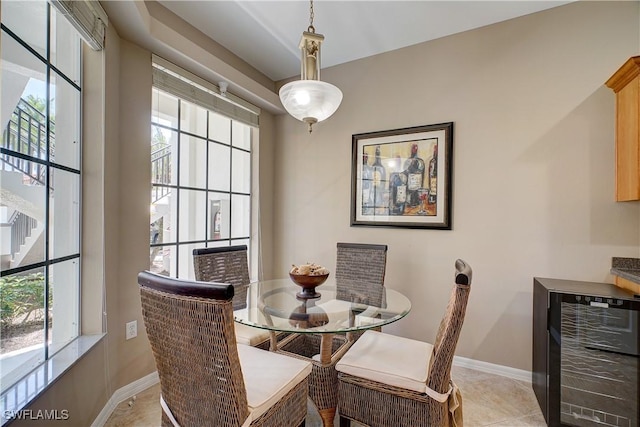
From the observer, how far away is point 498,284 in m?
2.49

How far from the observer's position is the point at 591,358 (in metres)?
1.81

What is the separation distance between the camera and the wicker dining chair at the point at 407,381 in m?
1.33

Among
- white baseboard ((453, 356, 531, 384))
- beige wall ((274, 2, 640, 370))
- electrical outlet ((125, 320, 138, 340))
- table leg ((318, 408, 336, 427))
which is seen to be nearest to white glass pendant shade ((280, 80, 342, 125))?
beige wall ((274, 2, 640, 370))

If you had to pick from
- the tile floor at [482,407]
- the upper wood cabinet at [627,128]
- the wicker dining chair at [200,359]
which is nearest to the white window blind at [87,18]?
the wicker dining chair at [200,359]

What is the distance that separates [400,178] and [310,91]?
4.83 ft

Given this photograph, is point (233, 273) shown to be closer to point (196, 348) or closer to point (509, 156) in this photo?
point (196, 348)

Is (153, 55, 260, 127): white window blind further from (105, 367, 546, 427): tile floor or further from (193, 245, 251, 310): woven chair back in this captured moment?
(105, 367, 546, 427): tile floor

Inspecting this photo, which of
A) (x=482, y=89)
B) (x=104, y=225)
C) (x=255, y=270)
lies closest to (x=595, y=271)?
(x=482, y=89)

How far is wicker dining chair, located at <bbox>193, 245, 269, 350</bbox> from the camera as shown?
2008 mm

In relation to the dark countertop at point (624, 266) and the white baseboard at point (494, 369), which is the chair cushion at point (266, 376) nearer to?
the white baseboard at point (494, 369)

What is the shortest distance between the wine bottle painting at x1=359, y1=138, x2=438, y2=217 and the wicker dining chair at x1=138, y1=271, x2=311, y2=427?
2006 mm

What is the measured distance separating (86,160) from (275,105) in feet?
6.58

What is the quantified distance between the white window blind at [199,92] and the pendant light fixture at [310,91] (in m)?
1.14

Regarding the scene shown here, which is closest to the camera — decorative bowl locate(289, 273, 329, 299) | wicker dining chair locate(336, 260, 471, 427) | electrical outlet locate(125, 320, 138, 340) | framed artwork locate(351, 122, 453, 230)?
wicker dining chair locate(336, 260, 471, 427)
